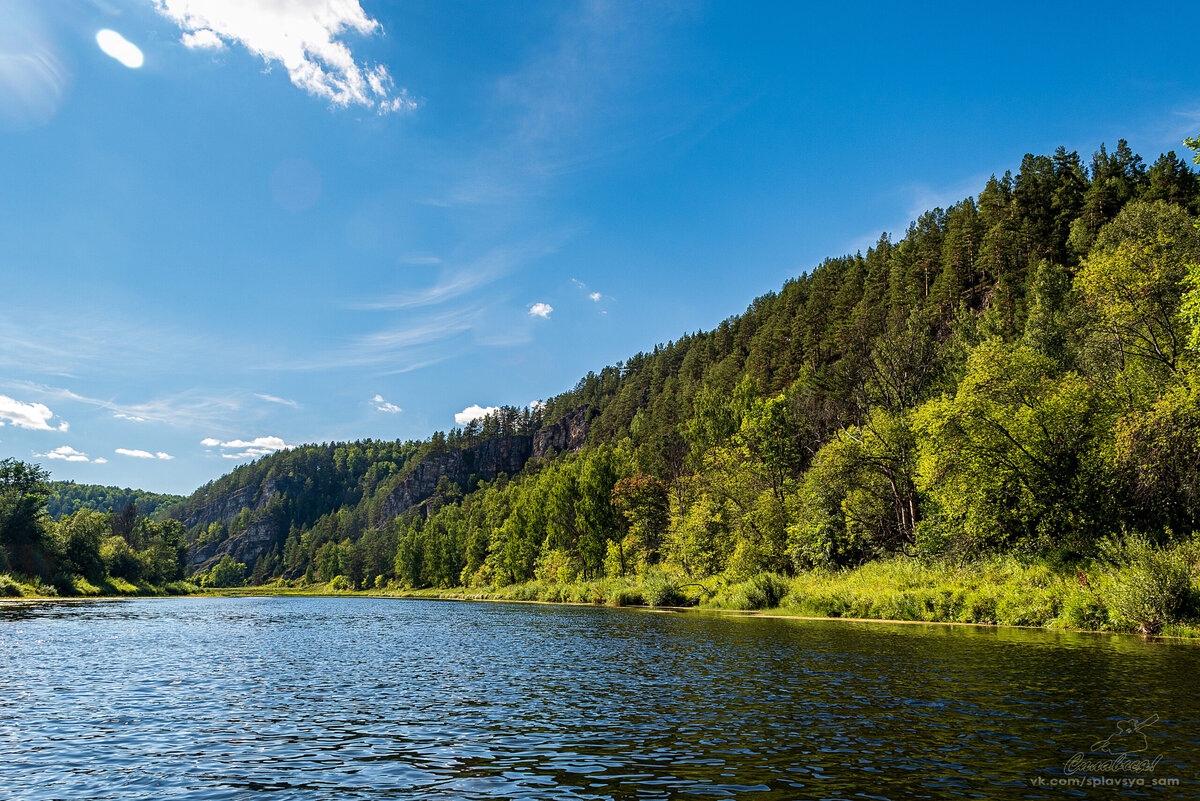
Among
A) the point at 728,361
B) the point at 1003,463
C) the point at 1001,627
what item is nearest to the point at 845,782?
the point at 1001,627

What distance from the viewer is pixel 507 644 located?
111 ft

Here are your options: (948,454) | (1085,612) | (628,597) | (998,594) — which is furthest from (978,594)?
(628,597)

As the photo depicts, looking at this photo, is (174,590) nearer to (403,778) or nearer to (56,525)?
(56,525)


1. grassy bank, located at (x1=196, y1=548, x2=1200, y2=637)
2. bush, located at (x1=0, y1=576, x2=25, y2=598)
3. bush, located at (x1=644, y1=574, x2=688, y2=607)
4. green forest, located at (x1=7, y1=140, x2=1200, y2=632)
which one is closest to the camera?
grassy bank, located at (x1=196, y1=548, x2=1200, y2=637)

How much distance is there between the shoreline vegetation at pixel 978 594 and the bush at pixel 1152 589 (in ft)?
0.15

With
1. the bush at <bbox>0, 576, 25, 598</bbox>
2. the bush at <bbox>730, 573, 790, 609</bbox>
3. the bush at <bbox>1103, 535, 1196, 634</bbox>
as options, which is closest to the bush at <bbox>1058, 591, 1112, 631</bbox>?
the bush at <bbox>1103, 535, 1196, 634</bbox>

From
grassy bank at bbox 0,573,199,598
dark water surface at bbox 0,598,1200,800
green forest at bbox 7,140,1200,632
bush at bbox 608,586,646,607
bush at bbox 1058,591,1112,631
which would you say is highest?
green forest at bbox 7,140,1200,632

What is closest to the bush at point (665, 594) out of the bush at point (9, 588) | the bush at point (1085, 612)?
the bush at point (1085, 612)

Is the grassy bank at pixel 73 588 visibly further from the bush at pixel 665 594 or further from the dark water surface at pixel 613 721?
the bush at pixel 665 594

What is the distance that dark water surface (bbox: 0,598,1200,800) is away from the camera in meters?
11.0

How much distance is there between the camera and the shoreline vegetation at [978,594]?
95.6 ft

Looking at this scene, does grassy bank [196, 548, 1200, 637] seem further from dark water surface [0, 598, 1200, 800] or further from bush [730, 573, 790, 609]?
dark water surface [0, 598, 1200, 800]

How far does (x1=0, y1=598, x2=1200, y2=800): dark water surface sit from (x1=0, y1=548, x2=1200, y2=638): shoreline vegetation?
2.99 meters

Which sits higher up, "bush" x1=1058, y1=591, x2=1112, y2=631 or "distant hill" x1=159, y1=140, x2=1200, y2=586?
"distant hill" x1=159, y1=140, x2=1200, y2=586
